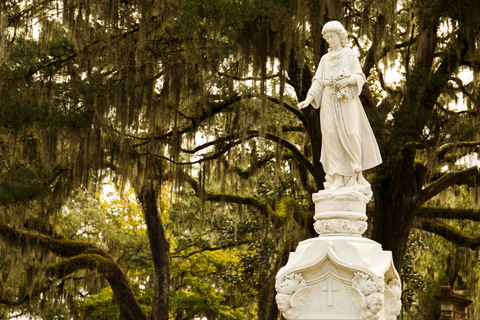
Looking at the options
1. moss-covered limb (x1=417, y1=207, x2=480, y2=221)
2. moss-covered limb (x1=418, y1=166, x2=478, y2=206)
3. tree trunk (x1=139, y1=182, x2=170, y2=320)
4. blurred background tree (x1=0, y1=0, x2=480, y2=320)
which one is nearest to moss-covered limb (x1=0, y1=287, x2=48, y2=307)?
blurred background tree (x1=0, y1=0, x2=480, y2=320)

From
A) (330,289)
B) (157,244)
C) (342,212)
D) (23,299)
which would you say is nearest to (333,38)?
(342,212)

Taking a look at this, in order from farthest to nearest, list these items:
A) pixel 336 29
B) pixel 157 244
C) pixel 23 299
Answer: pixel 23 299 < pixel 157 244 < pixel 336 29

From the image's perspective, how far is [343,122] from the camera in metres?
6.53

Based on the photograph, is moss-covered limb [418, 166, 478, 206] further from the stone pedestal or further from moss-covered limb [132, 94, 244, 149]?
the stone pedestal

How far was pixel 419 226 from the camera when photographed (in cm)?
1323

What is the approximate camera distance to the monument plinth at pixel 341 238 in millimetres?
6016

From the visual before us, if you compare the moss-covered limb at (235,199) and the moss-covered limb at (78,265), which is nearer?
the moss-covered limb at (78,265)

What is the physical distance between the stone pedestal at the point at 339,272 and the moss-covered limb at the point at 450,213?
6664 mm

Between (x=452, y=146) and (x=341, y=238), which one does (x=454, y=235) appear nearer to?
(x=452, y=146)

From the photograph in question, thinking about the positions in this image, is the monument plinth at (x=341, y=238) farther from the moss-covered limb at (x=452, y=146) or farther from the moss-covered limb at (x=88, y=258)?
the moss-covered limb at (x=88, y=258)

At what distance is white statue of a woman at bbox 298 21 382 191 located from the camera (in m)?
6.52

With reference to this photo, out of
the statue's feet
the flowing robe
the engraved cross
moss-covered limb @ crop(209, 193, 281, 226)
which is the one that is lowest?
the engraved cross

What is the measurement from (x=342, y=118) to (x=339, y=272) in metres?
1.39

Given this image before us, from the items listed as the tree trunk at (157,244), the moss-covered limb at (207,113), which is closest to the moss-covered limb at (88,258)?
the tree trunk at (157,244)
